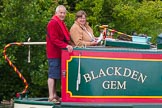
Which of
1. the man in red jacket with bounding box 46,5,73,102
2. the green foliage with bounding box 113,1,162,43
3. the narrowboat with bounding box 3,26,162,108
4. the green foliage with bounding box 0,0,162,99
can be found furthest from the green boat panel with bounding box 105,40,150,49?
the green foliage with bounding box 113,1,162,43

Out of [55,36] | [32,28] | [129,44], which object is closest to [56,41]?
[55,36]

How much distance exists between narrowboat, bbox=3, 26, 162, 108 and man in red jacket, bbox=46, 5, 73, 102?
0.85 ft

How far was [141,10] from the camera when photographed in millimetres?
13430

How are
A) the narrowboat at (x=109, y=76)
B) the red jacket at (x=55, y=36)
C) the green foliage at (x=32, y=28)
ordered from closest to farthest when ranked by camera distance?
1. the narrowboat at (x=109, y=76)
2. the red jacket at (x=55, y=36)
3. the green foliage at (x=32, y=28)

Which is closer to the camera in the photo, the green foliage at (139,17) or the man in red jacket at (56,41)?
the man in red jacket at (56,41)

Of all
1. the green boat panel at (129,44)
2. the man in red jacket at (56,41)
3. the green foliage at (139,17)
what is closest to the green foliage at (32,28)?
the green foliage at (139,17)

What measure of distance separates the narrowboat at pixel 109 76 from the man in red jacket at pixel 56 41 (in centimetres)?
26

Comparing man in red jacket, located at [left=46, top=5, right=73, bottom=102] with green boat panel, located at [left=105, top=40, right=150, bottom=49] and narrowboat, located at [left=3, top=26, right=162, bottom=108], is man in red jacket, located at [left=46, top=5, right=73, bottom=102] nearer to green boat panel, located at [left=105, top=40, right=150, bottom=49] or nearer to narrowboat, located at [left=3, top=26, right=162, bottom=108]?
narrowboat, located at [left=3, top=26, right=162, bottom=108]

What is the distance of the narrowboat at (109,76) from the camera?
7.12 m

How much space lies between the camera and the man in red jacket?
730 cm

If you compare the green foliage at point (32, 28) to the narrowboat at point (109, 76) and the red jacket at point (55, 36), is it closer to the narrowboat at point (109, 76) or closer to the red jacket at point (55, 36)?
the red jacket at point (55, 36)

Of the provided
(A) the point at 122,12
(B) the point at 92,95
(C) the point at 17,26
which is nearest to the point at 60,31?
(B) the point at 92,95

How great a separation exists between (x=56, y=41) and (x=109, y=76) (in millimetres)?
884

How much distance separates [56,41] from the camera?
7.26 meters
